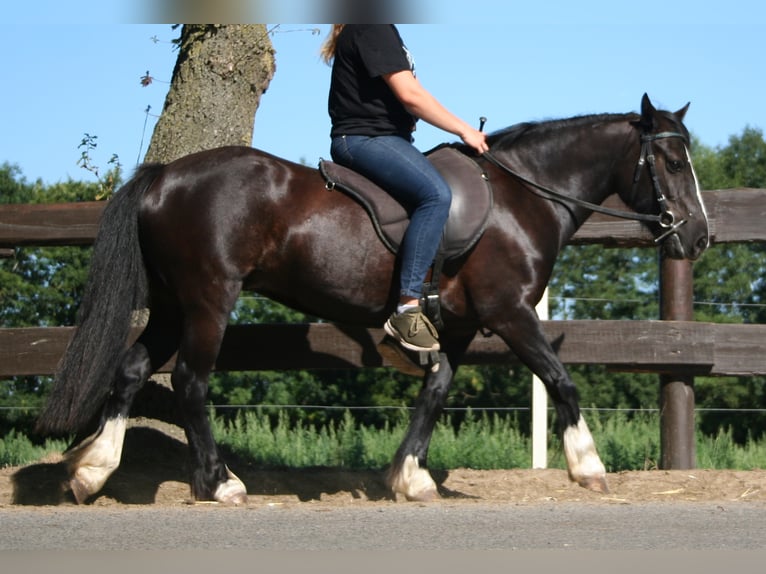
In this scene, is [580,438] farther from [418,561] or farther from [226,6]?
[226,6]

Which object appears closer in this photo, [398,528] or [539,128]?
[398,528]

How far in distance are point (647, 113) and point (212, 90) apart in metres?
3.23

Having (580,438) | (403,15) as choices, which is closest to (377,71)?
(403,15)

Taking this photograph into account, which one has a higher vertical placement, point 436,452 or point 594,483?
point 436,452

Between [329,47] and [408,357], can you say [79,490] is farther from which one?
[329,47]

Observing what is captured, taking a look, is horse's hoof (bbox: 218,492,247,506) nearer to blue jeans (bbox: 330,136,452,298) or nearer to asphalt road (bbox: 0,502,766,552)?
asphalt road (bbox: 0,502,766,552)

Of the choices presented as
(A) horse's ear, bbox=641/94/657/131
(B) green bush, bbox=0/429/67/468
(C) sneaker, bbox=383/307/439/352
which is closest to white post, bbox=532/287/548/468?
(A) horse's ear, bbox=641/94/657/131

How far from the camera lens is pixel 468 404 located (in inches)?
765

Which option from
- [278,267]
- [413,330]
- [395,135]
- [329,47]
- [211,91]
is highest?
[211,91]

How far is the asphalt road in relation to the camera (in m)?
4.65

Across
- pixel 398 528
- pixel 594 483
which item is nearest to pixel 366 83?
pixel 594 483

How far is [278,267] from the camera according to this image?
6.56 meters

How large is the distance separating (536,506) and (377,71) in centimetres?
253

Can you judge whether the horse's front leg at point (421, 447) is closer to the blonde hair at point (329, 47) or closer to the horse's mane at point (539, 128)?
the horse's mane at point (539, 128)
